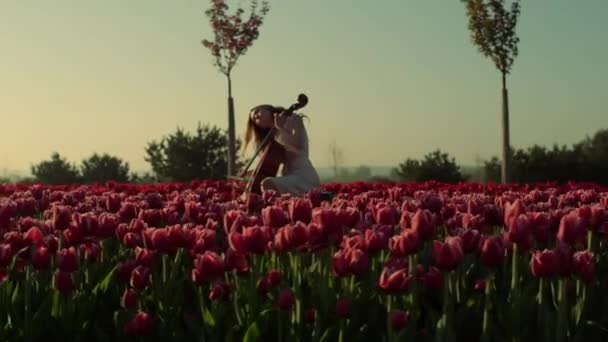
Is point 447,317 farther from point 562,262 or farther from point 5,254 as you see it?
point 5,254

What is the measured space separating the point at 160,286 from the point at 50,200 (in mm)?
5539

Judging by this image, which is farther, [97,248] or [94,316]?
[97,248]

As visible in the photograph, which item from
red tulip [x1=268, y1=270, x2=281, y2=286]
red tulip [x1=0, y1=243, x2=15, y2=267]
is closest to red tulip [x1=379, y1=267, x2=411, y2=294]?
red tulip [x1=268, y1=270, x2=281, y2=286]

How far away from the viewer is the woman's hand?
40.4 ft

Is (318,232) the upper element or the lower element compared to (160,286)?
upper

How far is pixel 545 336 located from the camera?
4.43 meters

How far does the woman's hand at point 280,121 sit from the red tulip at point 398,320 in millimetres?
8283

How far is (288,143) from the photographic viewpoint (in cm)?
1266

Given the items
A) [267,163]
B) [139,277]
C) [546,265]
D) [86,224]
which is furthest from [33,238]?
[267,163]

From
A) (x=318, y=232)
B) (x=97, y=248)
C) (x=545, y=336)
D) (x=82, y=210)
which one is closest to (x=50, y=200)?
(x=82, y=210)

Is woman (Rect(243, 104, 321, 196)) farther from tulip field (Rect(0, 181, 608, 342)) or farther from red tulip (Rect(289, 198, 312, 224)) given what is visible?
red tulip (Rect(289, 198, 312, 224))

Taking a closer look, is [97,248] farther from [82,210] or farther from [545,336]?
[545,336]

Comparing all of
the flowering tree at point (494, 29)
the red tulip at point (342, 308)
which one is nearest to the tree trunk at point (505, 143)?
the flowering tree at point (494, 29)

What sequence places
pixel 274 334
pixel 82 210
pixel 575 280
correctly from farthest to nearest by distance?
pixel 82 210 < pixel 575 280 < pixel 274 334
